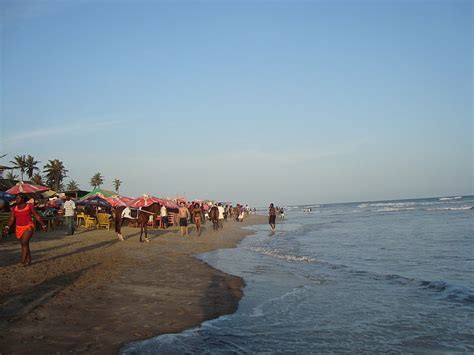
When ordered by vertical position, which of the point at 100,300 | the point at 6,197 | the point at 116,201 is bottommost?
the point at 100,300

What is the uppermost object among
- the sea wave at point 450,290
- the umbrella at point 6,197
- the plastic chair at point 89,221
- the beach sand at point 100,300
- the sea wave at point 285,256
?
the umbrella at point 6,197

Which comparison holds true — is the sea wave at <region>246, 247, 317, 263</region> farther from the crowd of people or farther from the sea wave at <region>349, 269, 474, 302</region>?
the crowd of people

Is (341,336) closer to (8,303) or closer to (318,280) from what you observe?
(318,280)

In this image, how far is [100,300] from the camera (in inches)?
242

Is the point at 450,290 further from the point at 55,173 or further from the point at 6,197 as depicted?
the point at 55,173

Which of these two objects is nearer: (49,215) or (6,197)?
(6,197)

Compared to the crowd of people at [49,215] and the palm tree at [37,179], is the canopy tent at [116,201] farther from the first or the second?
the palm tree at [37,179]

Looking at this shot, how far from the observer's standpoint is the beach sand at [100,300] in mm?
4461

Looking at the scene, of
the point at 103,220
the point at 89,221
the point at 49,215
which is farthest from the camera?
the point at 89,221

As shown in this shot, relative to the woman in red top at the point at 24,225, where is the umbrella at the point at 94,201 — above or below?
above

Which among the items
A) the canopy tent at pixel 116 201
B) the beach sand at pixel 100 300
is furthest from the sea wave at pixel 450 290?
the canopy tent at pixel 116 201

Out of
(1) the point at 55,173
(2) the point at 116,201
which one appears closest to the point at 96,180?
(1) the point at 55,173

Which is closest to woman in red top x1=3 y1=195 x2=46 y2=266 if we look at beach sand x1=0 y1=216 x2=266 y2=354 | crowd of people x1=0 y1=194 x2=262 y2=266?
crowd of people x1=0 y1=194 x2=262 y2=266

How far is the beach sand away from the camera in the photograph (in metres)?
4.46
